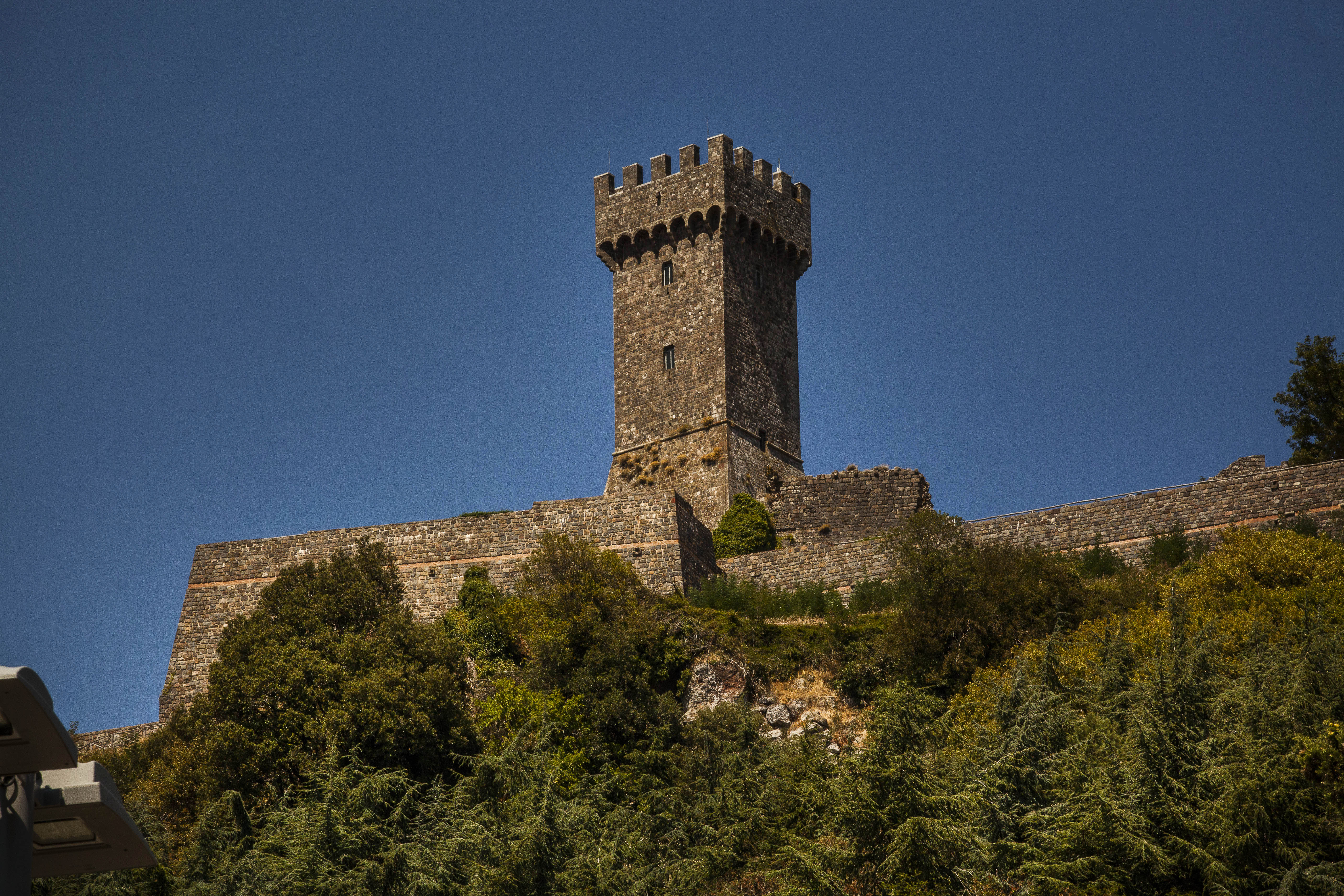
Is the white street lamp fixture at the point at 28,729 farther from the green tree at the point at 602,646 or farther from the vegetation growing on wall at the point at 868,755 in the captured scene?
the green tree at the point at 602,646

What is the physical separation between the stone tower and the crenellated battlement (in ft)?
0.14

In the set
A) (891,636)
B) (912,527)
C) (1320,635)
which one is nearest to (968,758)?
(1320,635)

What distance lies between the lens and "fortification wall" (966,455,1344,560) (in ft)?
108

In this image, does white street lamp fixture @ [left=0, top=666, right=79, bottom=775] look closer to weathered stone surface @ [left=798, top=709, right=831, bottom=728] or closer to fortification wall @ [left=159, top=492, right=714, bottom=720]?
weathered stone surface @ [left=798, top=709, right=831, bottom=728]

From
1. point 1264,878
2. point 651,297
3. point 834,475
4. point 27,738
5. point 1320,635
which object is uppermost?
point 651,297

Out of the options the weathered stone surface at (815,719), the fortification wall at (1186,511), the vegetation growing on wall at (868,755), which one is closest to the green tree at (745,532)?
the vegetation growing on wall at (868,755)

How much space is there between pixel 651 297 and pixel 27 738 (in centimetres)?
3703

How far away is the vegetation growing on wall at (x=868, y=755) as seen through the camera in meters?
18.1

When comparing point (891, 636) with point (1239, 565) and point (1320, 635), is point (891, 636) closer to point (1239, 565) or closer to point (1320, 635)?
point (1239, 565)

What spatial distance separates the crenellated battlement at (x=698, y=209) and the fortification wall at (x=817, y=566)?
1159cm

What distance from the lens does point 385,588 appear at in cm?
3133

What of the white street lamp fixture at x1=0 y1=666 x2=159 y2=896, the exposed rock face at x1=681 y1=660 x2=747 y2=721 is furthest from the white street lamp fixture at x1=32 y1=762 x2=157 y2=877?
the exposed rock face at x1=681 y1=660 x2=747 y2=721

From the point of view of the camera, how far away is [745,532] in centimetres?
4000

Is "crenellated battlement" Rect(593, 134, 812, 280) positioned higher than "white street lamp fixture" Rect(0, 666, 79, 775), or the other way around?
"crenellated battlement" Rect(593, 134, 812, 280)
